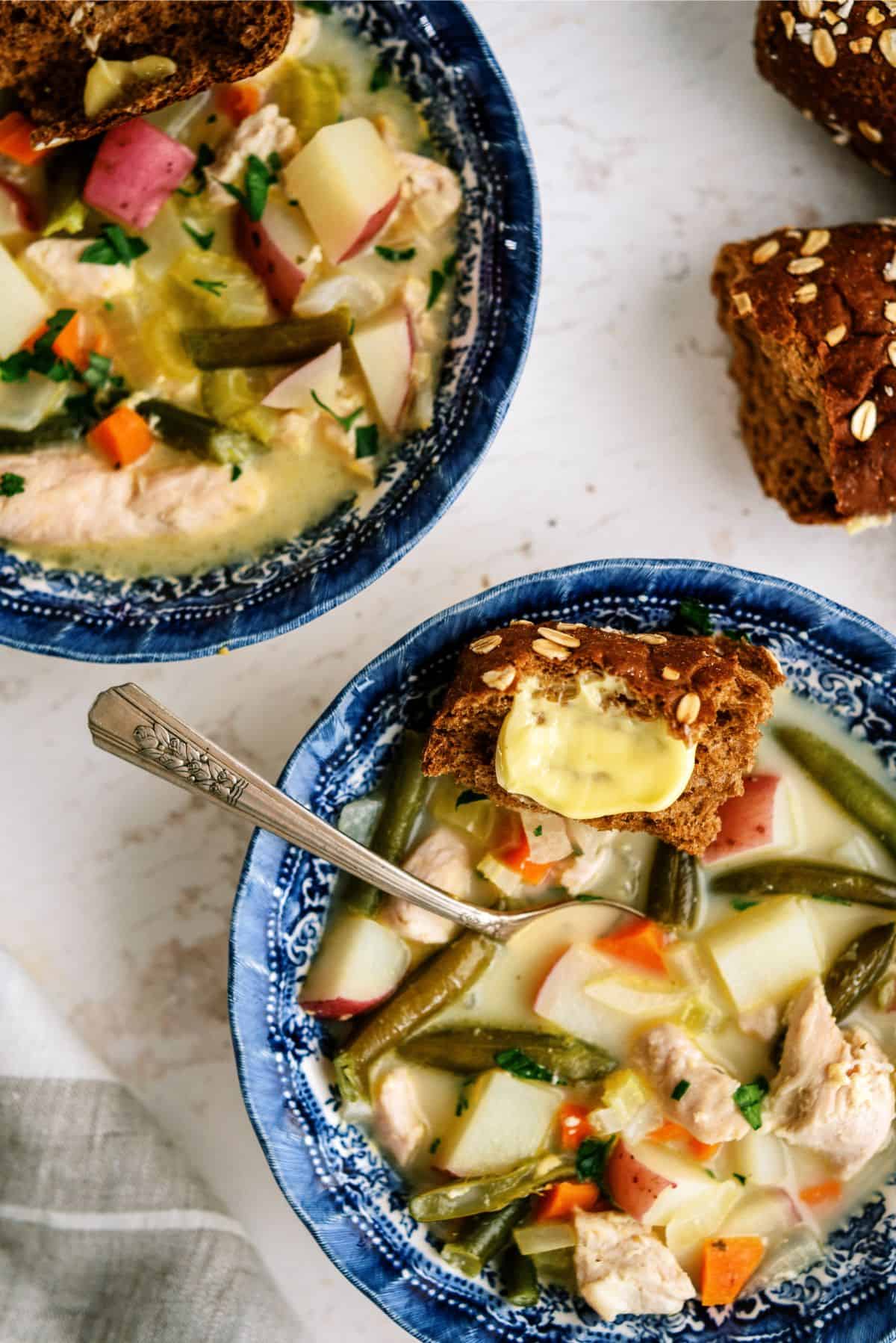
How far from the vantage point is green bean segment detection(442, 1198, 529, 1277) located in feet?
10.2

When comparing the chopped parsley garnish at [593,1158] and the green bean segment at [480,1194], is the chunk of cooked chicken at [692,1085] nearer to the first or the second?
the chopped parsley garnish at [593,1158]

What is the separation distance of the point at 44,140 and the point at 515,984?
236 cm

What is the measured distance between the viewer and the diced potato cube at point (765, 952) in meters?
3.13

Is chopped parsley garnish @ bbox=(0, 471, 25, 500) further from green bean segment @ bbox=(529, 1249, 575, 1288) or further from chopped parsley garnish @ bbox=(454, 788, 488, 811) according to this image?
green bean segment @ bbox=(529, 1249, 575, 1288)

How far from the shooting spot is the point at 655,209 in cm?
344

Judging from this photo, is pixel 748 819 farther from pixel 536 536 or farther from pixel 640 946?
pixel 536 536

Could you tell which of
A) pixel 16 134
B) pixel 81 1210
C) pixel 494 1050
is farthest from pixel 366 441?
pixel 81 1210

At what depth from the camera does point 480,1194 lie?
309 centimetres

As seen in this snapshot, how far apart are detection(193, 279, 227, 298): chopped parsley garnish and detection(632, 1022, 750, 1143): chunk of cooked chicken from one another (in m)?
2.17

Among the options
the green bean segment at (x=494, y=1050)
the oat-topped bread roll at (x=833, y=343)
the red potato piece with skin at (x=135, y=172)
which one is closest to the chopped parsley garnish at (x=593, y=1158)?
the green bean segment at (x=494, y=1050)

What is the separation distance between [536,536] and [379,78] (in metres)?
1.25

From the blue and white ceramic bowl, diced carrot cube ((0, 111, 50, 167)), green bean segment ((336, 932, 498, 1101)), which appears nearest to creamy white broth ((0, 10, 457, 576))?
diced carrot cube ((0, 111, 50, 167))

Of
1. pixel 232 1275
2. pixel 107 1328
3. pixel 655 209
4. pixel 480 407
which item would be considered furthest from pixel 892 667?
pixel 107 1328

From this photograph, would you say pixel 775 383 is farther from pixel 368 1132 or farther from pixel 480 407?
pixel 368 1132
